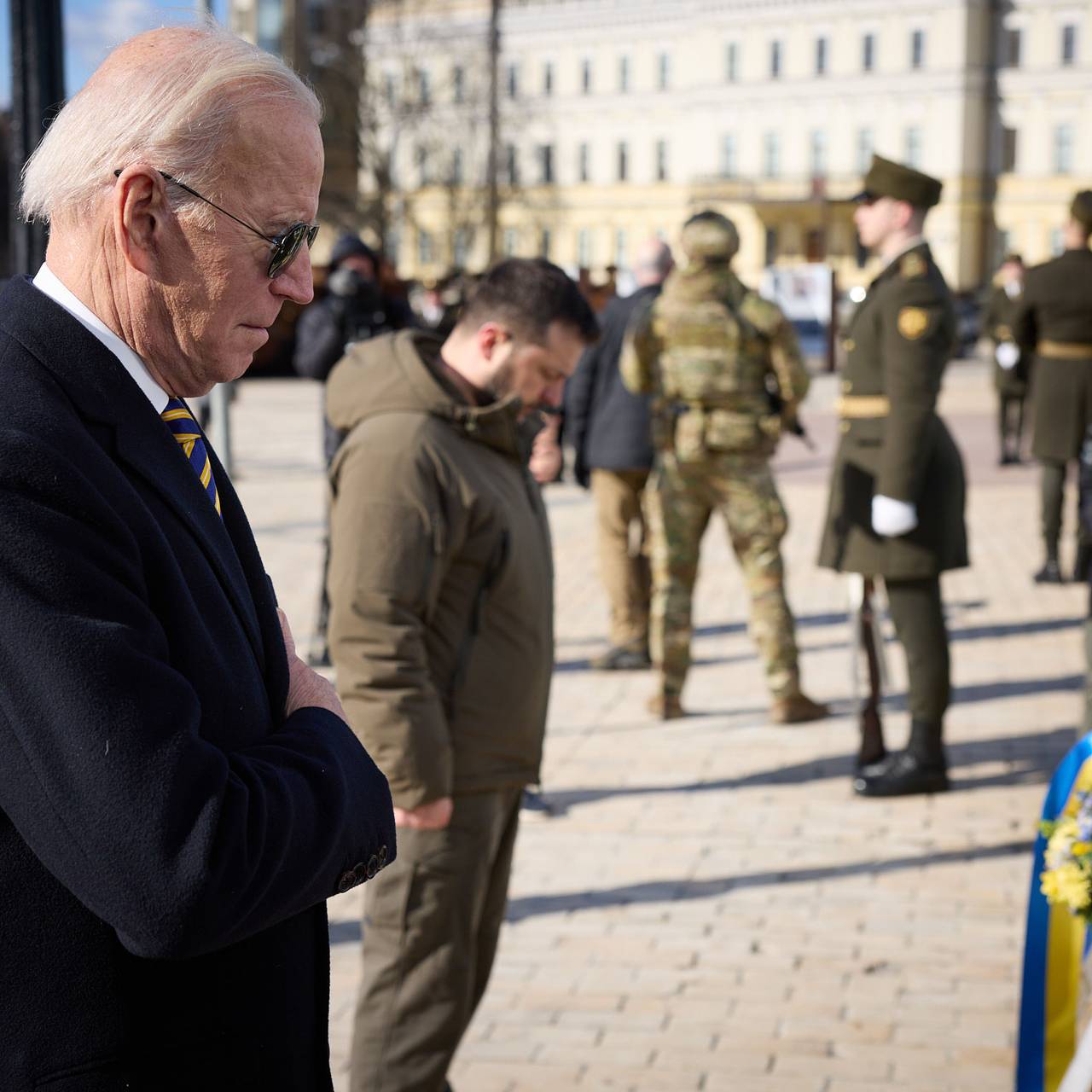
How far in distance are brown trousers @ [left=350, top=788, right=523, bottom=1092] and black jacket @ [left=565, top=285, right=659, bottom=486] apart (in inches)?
212

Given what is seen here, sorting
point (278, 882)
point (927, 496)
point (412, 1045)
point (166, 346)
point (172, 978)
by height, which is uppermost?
point (166, 346)

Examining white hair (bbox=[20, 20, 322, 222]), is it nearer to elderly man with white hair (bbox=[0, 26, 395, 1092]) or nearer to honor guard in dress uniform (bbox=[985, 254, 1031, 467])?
elderly man with white hair (bbox=[0, 26, 395, 1092])

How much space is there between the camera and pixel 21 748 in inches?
61.3

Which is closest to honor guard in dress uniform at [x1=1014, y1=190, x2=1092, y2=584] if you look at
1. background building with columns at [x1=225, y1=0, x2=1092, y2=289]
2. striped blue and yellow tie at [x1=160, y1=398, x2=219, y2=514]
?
striped blue and yellow tie at [x1=160, y1=398, x2=219, y2=514]

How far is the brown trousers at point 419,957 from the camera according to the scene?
→ 11.0ft

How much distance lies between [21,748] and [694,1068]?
2.93m

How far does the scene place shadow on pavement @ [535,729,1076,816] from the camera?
21.4ft

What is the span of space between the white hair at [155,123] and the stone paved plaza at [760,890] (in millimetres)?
2857

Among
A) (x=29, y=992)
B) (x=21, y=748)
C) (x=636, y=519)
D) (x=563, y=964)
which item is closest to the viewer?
(x=21, y=748)

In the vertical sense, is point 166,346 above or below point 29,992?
above

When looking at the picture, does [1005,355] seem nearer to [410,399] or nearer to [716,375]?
[716,375]

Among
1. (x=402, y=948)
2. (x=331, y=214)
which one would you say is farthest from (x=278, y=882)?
(x=331, y=214)

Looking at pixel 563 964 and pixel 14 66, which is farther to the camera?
pixel 563 964

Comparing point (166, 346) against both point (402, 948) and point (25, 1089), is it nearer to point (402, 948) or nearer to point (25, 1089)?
point (25, 1089)
